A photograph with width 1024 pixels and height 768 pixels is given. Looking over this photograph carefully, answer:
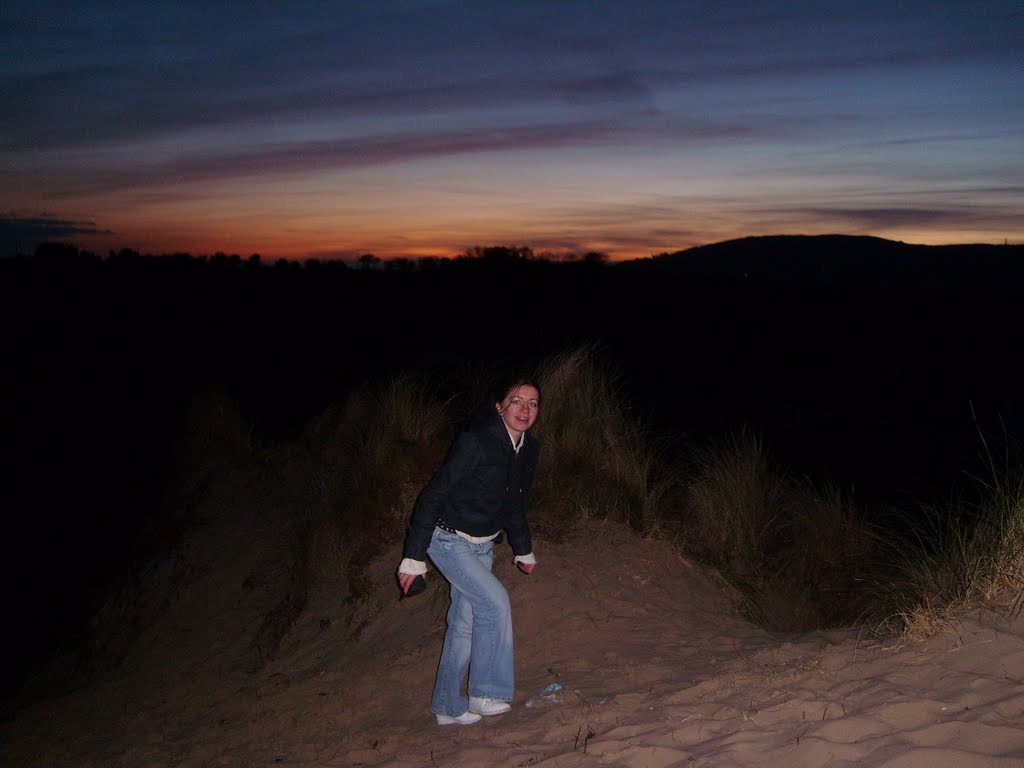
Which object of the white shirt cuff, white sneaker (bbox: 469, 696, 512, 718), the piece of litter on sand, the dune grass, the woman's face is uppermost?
the woman's face

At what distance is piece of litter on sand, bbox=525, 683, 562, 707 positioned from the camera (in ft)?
15.0

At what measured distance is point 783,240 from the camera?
65500 millimetres

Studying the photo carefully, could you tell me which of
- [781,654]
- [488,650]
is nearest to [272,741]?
[488,650]

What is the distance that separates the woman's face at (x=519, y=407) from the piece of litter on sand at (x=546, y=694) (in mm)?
1496

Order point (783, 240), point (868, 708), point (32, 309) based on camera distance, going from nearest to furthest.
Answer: point (868, 708) < point (32, 309) < point (783, 240)

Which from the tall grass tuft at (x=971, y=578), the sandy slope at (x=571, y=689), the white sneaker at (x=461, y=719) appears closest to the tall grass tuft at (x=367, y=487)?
the sandy slope at (x=571, y=689)

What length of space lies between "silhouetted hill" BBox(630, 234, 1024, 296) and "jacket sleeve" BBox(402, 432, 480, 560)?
148 feet

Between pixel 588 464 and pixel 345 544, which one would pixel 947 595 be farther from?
pixel 345 544

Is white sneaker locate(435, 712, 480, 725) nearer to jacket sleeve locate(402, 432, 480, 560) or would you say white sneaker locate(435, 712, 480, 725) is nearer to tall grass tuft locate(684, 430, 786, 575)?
jacket sleeve locate(402, 432, 480, 560)

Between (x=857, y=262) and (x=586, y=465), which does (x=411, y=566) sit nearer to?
(x=586, y=465)

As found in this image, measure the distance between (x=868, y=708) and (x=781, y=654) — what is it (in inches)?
39.2

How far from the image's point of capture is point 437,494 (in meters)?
4.03

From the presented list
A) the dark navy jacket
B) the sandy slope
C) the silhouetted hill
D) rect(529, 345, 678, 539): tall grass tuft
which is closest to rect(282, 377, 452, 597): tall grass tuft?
the sandy slope

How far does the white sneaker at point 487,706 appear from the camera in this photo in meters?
4.29
